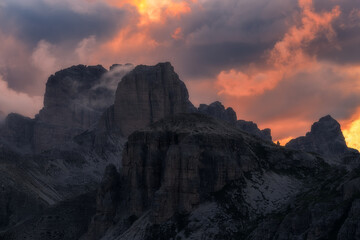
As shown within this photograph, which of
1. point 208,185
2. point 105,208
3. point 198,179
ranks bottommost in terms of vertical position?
point 208,185

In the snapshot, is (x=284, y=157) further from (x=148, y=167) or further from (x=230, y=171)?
(x=148, y=167)

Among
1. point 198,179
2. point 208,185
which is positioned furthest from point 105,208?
point 208,185

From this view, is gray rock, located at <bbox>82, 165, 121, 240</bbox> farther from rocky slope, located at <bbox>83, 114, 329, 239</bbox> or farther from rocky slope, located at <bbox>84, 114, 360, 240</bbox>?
rocky slope, located at <bbox>83, 114, 329, 239</bbox>

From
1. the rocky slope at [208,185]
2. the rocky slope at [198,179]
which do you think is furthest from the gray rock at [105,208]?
the rocky slope at [198,179]

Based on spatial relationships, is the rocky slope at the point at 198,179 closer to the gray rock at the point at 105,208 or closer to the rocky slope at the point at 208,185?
the rocky slope at the point at 208,185

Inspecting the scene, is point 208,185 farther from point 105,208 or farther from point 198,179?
point 105,208

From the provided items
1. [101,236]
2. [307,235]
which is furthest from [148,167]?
[307,235]

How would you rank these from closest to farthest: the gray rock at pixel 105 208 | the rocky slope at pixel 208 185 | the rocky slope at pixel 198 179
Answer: the rocky slope at pixel 208 185
the rocky slope at pixel 198 179
the gray rock at pixel 105 208

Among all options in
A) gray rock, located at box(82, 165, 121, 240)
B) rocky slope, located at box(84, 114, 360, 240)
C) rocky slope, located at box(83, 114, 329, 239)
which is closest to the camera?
rocky slope, located at box(84, 114, 360, 240)

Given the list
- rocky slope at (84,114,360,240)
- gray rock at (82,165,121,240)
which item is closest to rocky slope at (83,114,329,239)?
rocky slope at (84,114,360,240)

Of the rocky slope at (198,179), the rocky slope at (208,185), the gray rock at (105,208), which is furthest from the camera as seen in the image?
the gray rock at (105,208)

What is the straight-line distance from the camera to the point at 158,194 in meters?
173

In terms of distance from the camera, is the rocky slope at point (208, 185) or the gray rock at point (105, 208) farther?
the gray rock at point (105, 208)

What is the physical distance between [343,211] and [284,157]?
68283mm
